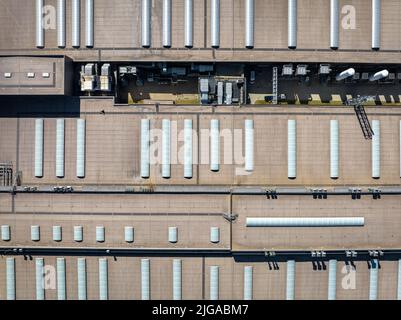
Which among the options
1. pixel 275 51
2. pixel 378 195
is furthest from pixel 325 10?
pixel 378 195

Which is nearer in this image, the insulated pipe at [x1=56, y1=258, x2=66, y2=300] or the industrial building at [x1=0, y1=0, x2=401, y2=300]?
the industrial building at [x1=0, y1=0, x2=401, y2=300]

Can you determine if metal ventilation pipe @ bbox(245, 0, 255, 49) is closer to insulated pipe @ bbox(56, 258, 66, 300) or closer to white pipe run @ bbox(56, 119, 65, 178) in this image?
white pipe run @ bbox(56, 119, 65, 178)

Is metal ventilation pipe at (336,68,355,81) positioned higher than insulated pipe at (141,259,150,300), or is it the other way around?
metal ventilation pipe at (336,68,355,81)

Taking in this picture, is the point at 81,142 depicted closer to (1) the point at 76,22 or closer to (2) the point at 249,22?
(1) the point at 76,22

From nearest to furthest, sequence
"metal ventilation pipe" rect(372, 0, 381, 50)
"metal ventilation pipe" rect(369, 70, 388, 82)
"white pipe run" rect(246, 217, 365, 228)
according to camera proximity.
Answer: "metal ventilation pipe" rect(369, 70, 388, 82), "white pipe run" rect(246, 217, 365, 228), "metal ventilation pipe" rect(372, 0, 381, 50)

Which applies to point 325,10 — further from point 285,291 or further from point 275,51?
point 285,291

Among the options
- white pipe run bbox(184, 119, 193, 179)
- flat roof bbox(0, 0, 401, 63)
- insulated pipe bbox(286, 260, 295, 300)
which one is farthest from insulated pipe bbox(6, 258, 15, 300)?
insulated pipe bbox(286, 260, 295, 300)

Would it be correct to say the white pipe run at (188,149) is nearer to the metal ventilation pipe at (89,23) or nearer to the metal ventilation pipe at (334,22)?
the metal ventilation pipe at (89,23)

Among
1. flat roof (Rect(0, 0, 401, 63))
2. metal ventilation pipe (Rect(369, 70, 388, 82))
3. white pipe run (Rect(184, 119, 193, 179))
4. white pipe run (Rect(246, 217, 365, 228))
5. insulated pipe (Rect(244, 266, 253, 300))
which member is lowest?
insulated pipe (Rect(244, 266, 253, 300))
